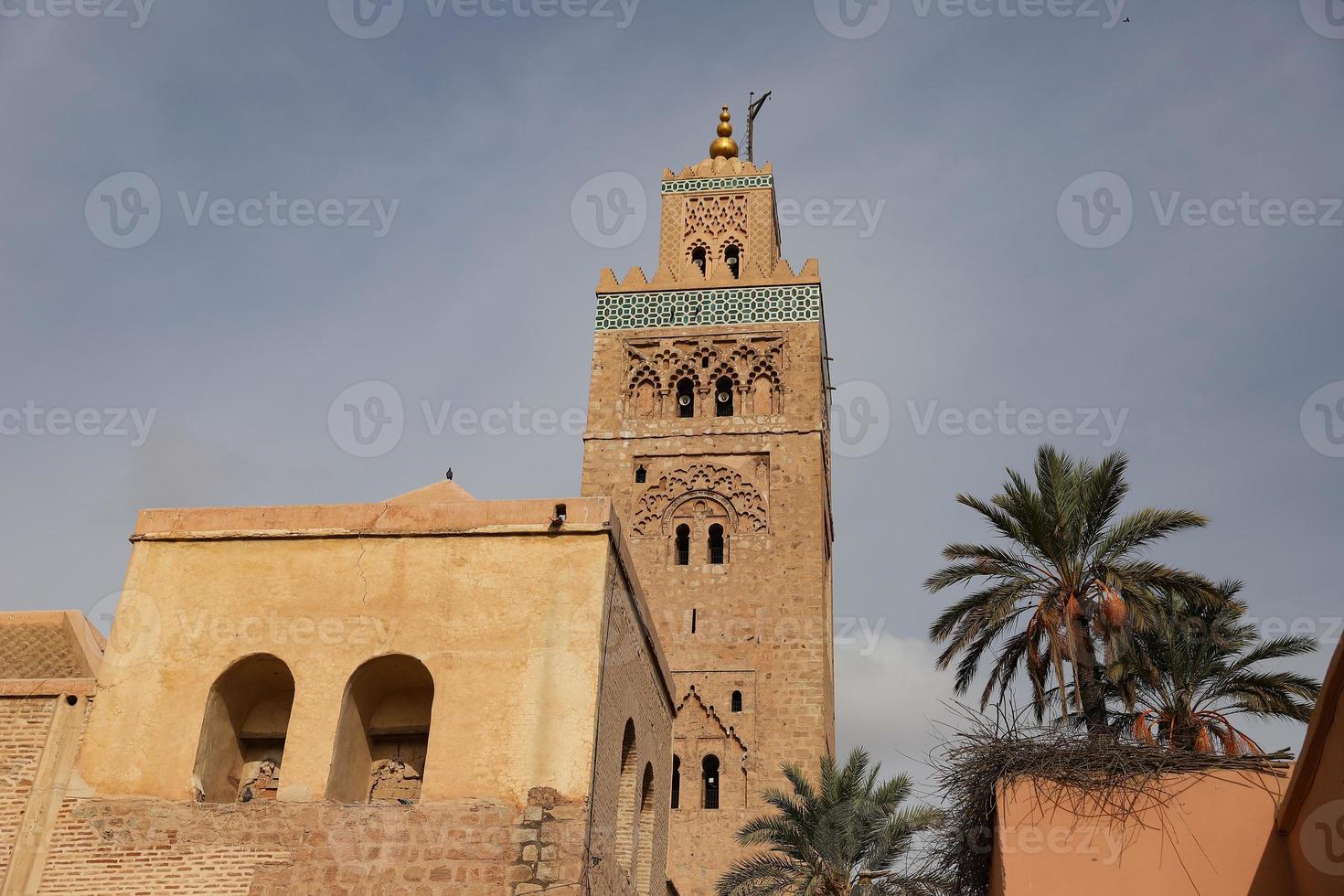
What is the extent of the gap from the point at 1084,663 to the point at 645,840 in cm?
444

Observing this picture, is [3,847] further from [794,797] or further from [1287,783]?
[794,797]

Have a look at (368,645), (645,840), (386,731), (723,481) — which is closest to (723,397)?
(723,481)

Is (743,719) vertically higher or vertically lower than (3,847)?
higher

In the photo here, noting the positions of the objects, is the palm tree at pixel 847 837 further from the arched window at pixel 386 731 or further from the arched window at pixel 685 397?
the arched window at pixel 685 397

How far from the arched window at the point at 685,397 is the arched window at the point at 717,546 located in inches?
99.2

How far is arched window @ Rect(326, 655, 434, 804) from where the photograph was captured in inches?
392

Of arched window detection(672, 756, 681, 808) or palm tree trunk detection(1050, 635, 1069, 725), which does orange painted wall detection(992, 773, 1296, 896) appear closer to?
palm tree trunk detection(1050, 635, 1069, 725)

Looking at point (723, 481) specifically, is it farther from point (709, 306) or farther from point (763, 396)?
point (709, 306)

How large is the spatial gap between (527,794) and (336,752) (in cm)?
157

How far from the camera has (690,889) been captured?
64.1ft

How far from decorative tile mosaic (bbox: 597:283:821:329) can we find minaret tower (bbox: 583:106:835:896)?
3 centimetres

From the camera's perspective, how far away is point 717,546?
22.9 m

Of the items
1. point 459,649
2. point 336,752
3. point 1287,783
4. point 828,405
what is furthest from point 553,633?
point 828,405

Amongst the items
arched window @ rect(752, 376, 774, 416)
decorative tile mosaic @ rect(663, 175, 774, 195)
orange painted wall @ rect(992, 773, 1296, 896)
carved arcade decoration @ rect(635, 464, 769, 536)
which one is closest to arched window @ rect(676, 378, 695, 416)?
arched window @ rect(752, 376, 774, 416)
